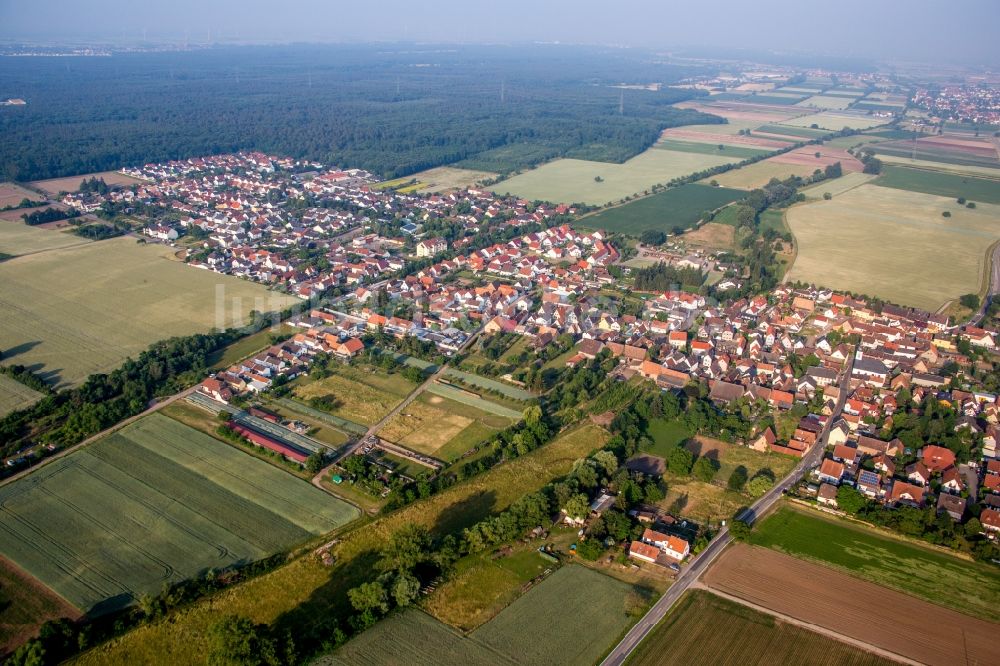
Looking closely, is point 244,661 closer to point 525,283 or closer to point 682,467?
point 682,467

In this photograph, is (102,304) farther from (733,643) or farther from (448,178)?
(448,178)

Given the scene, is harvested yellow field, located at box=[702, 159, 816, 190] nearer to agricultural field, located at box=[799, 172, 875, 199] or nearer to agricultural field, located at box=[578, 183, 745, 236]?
agricultural field, located at box=[578, 183, 745, 236]

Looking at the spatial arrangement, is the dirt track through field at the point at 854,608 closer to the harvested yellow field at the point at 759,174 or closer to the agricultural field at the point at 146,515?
the agricultural field at the point at 146,515

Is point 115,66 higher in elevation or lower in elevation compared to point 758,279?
higher

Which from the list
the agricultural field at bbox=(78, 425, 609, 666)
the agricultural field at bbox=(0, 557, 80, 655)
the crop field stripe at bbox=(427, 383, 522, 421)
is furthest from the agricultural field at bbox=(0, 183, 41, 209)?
the agricultural field at bbox=(78, 425, 609, 666)

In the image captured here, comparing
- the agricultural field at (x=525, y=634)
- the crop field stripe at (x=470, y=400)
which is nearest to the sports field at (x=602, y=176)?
the crop field stripe at (x=470, y=400)

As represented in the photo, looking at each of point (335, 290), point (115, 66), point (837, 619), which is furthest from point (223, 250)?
point (115, 66)
